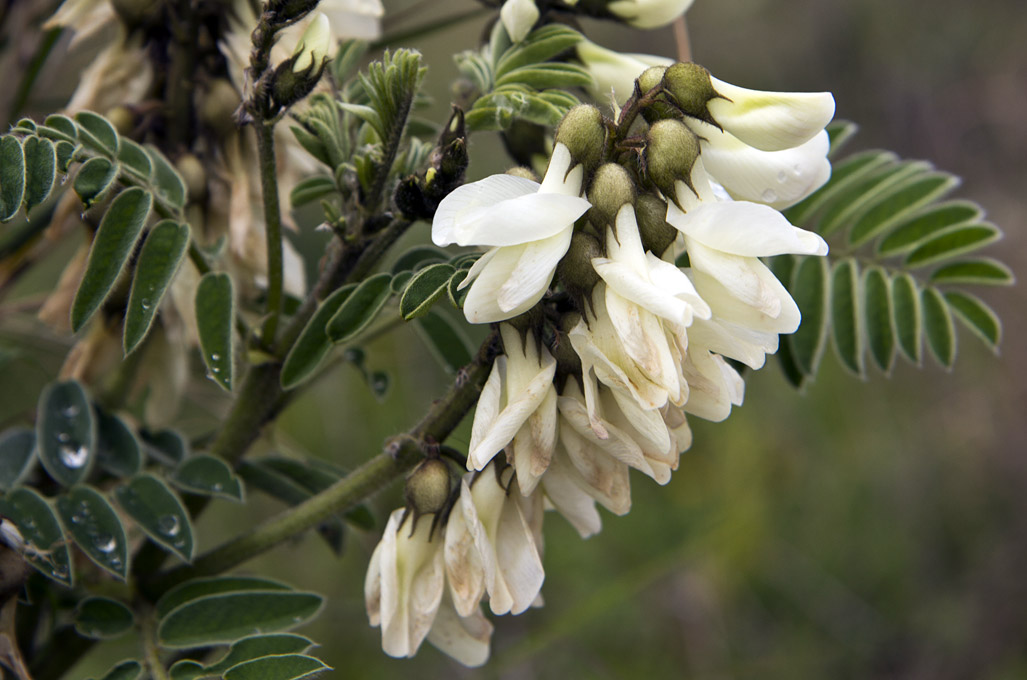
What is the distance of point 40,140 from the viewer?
0.76m

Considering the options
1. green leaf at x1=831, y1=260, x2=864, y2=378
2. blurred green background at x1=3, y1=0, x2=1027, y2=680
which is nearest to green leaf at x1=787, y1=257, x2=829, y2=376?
green leaf at x1=831, y1=260, x2=864, y2=378

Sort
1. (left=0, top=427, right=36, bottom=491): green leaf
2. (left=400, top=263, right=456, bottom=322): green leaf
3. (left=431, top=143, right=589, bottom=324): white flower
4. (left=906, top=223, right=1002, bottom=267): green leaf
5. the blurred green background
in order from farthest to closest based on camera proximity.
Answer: the blurred green background, (left=906, top=223, right=1002, bottom=267): green leaf, (left=0, top=427, right=36, bottom=491): green leaf, (left=400, top=263, right=456, bottom=322): green leaf, (left=431, top=143, right=589, bottom=324): white flower

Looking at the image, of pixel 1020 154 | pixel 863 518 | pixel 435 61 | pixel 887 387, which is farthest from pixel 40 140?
pixel 1020 154

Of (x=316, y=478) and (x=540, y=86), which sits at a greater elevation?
(x=540, y=86)

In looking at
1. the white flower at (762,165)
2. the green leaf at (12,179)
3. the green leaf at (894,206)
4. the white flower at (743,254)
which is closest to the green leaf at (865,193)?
the green leaf at (894,206)

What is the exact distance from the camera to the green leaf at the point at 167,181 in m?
0.88

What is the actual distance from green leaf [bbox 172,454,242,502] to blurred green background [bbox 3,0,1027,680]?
Result: 1.08 meters

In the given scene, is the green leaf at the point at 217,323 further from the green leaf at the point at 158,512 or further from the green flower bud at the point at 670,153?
the green flower bud at the point at 670,153

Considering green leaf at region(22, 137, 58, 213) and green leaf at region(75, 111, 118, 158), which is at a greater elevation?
green leaf at region(22, 137, 58, 213)

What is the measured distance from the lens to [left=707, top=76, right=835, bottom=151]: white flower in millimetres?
666

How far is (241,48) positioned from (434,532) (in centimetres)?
53

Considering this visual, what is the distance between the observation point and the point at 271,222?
0.81 metres

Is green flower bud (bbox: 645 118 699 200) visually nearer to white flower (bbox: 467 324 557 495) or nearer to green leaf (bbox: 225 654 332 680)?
white flower (bbox: 467 324 557 495)

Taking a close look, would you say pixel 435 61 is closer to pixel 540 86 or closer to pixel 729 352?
pixel 540 86
